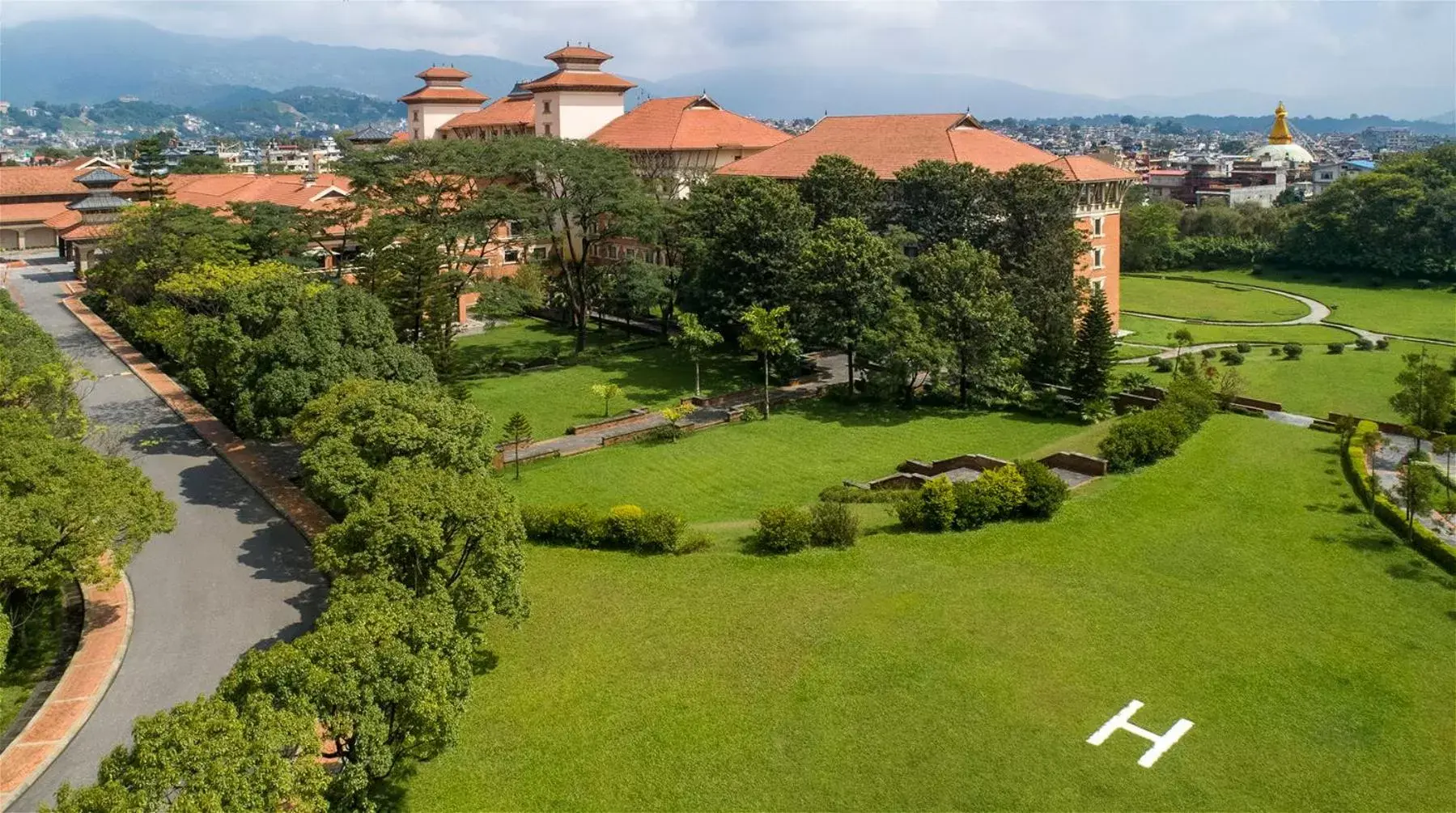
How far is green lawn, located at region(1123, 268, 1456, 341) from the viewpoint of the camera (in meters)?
44.5

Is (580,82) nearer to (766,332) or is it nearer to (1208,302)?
(766,332)


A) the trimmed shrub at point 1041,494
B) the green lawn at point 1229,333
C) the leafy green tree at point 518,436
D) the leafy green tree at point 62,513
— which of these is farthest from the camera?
the green lawn at point 1229,333

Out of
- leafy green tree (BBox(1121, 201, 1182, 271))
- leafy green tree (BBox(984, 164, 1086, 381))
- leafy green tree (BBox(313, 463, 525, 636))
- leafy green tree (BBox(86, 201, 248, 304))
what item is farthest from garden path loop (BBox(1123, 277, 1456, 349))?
leafy green tree (BBox(86, 201, 248, 304))

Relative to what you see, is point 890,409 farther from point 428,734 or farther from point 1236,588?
point 428,734

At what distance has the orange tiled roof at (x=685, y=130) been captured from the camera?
4572 cm

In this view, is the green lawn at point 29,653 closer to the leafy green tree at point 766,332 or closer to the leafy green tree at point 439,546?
the leafy green tree at point 439,546

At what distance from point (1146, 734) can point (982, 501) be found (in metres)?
7.30

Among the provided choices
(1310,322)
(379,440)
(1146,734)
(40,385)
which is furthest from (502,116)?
(1146,734)

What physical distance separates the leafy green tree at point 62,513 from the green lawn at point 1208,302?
42955mm

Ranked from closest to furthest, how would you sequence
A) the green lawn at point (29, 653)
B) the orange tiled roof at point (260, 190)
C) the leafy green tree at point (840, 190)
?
1. the green lawn at point (29, 653)
2. the leafy green tree at point (840, 190)
3. the orange tiled roof at point (260, 190)

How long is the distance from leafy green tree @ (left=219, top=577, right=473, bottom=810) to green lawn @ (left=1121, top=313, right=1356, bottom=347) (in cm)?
3481

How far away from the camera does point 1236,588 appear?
17.3 m

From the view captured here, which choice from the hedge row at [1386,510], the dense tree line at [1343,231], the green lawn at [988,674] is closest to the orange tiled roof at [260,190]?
the green lawn at [988,674]

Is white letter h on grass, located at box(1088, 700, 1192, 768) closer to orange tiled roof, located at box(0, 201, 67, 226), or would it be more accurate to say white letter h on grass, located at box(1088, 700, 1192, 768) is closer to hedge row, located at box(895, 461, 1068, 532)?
hedge row, located at box(895, 461, 1068, 532)
